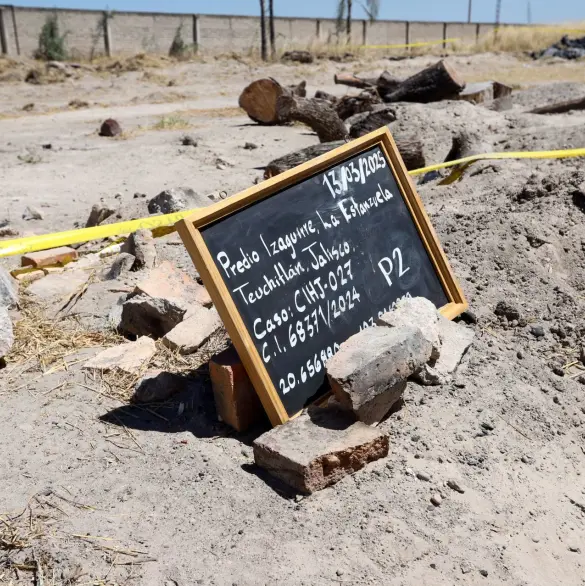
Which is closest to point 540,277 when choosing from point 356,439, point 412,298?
point 412,298

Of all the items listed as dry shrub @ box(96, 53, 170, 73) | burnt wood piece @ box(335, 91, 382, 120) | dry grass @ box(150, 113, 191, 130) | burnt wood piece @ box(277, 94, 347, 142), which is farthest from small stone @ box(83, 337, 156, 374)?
dry shrub @ box(96, 53, 170, 73)

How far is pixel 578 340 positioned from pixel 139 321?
2.33 m

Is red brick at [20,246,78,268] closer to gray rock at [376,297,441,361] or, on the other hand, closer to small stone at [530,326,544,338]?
gray rock at [376,297,441,361]

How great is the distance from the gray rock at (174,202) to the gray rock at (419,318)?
3.01 meters

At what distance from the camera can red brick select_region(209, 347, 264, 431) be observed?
302 cm

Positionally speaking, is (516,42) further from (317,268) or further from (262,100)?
(317,268)

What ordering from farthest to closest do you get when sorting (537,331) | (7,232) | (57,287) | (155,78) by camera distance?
1. (155,78)
2. (7,232)
3. (57,287)
4. (537,331)

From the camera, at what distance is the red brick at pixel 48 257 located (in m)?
5.29

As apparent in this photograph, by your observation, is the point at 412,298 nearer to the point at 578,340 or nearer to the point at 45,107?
the point at 578,340

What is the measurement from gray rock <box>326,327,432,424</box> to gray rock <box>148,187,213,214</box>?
10.7 ft

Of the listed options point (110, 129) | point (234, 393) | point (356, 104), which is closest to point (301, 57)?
point (110, 129)

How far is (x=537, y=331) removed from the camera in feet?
12.9

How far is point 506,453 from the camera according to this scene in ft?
10.1

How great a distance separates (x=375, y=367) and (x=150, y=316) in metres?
1.51
